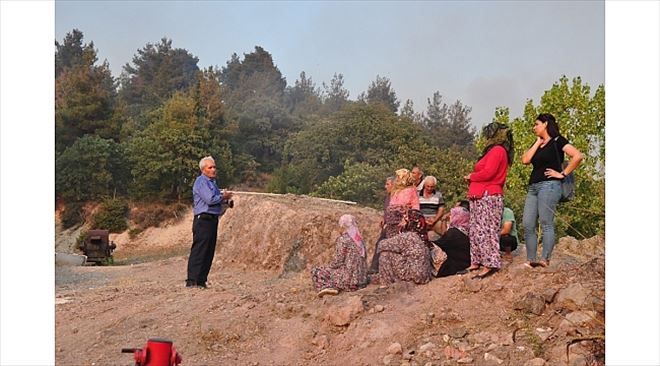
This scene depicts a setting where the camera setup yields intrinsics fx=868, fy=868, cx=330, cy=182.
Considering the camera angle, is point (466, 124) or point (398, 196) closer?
point (398, 196)

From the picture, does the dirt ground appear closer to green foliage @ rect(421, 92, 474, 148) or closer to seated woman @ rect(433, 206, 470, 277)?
seated woman @ rect(433, 206, 470, 277)

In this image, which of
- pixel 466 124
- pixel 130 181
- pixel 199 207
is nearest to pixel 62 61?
pixel 130 181

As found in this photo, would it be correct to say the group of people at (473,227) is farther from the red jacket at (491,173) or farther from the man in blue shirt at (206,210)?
the man in blue shirt at (206,210)

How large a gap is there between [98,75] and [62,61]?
9.27m

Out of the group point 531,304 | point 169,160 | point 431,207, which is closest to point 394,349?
point 531,304

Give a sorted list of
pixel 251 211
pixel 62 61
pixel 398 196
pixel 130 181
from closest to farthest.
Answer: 1. pixel 398 196
2. pixel 251 211
3. pixel 130 181
4. pixel 62 61

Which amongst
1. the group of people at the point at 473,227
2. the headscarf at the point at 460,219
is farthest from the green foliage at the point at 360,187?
the group of people at the point at 473,227

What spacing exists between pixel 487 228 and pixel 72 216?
26.8m

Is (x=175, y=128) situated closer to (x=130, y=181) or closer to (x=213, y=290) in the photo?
(x=130, y=181)

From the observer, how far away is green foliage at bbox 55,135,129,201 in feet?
102

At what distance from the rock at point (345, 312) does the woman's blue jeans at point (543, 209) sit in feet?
4.98

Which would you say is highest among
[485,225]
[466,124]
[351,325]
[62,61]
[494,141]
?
[62,61]

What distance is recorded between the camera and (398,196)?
8008mm

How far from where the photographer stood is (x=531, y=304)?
6.64m
